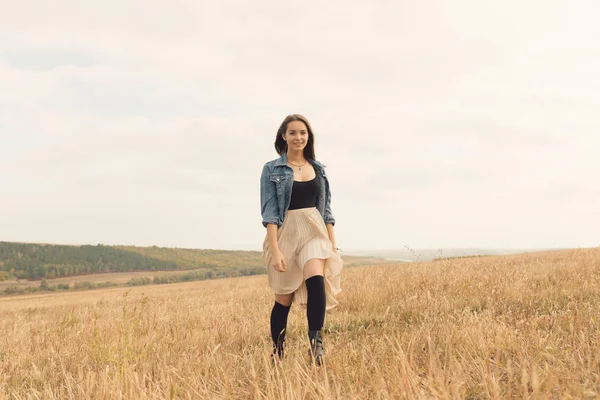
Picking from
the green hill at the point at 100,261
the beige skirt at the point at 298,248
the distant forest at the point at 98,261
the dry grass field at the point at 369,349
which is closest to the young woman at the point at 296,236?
the beige skirt at the point at 298,248

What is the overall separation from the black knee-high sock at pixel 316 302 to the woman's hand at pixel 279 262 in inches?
9.9

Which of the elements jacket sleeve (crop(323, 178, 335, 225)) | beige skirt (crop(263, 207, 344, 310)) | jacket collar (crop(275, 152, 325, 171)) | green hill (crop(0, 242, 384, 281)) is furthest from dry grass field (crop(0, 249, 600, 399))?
green hill (crop(0, 242, 384, 281))

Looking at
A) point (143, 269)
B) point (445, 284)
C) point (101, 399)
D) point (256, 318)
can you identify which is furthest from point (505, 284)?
point (143, 269)

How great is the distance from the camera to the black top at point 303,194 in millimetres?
4070

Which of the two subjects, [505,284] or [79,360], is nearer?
[79,360]

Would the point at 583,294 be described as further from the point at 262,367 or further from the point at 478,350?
the point at 262,367

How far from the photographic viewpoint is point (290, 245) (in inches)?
156

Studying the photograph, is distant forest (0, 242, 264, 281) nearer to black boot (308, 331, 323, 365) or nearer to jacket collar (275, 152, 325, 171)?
jacket collar (275, 152, 325, 171)

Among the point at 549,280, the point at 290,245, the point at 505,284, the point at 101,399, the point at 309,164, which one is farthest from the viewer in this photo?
the point at 549,280

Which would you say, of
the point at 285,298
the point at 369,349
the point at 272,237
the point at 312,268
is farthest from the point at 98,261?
the point at 369,349

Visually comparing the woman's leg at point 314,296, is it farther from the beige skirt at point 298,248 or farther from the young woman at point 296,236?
the beige skirt at point 298,248

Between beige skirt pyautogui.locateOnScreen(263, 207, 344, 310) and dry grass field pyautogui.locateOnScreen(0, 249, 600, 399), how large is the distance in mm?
588

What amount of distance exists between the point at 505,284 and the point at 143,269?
12276 cm

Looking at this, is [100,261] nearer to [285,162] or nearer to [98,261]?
[98,261]
